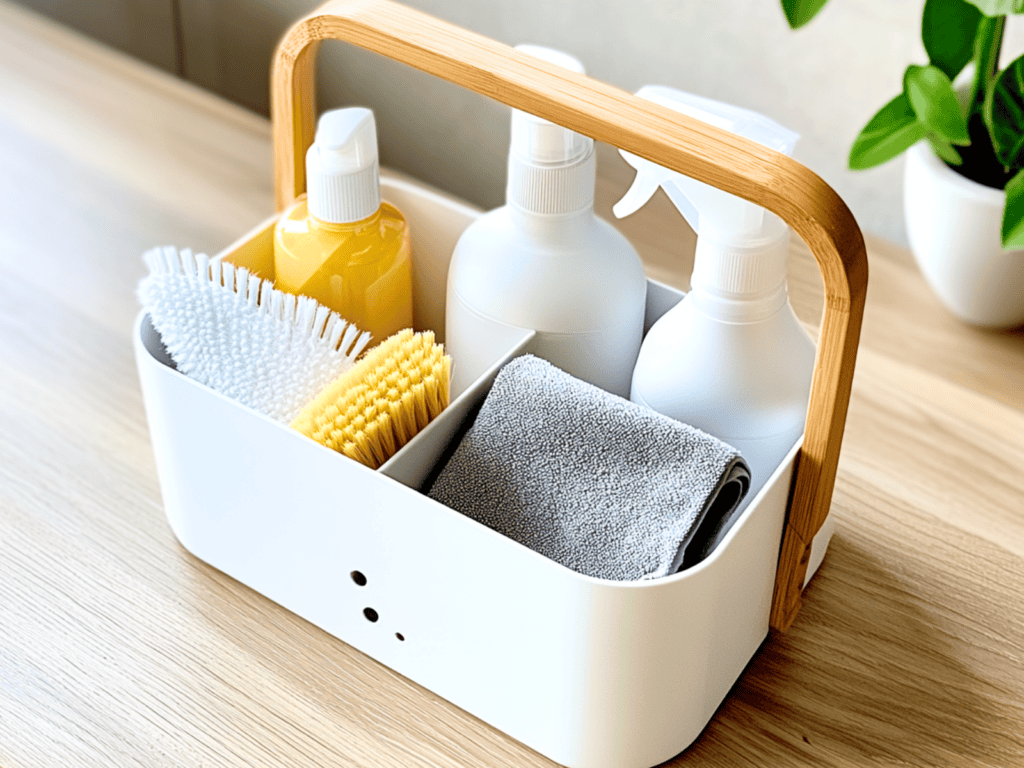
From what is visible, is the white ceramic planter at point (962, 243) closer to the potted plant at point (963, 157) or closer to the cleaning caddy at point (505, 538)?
the potted plant at point (963, 157)

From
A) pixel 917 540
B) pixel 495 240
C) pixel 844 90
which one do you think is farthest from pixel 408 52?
pixel 844 90

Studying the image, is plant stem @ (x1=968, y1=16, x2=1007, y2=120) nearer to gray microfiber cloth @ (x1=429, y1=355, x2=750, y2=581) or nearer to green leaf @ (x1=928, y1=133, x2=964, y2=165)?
green leaf @ (x1=928, y1=133, x2=964, y2=165)

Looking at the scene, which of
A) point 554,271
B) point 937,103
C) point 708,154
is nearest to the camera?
point 708,154

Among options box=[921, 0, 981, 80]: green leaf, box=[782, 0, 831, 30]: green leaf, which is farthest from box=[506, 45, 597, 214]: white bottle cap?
box=[921, 0, 981, 80]: green leaf

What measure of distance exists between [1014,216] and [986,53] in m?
0.10

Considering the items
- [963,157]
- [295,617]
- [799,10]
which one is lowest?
[295,617]

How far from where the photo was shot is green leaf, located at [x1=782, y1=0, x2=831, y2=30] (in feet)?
1.84

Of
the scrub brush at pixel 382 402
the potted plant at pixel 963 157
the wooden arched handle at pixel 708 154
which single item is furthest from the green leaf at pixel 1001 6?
the scrub brush at pixel 382 402

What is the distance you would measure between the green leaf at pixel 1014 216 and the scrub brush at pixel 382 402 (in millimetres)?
293

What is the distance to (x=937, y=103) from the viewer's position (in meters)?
0.61

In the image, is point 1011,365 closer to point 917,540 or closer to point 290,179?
point 917,540

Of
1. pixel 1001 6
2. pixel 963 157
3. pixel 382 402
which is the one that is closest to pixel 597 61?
pixel 963 157

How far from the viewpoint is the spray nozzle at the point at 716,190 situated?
1.47ft

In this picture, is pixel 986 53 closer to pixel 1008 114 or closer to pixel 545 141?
pixel 1008 114
